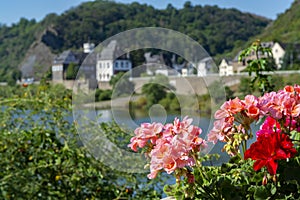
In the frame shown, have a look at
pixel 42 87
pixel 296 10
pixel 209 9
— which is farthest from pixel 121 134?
pixel 296 10

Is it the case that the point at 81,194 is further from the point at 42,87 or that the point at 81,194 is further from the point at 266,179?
the point at 266,179

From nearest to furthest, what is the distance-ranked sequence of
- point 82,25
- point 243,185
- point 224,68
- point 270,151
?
point 270,151 → point 243,185 → point 224,68 → point 82,25

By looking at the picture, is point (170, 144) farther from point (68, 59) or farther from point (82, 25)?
point (82, 25)

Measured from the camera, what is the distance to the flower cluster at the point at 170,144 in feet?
2.31

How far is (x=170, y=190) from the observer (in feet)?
2.84

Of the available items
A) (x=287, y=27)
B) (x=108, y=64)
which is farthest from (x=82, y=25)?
(x=287, y=27)

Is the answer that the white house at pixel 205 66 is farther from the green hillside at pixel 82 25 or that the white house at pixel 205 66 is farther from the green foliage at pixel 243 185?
the green hillside at pixel 82 25

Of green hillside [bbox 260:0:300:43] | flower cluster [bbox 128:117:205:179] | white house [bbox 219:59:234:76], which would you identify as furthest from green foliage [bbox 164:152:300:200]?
green hillside [bbox 260:0:300:43]

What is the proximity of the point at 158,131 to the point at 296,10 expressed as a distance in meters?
54.9

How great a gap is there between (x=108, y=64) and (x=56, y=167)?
2.00 ft

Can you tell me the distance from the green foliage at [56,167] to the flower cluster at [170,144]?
1245 mm

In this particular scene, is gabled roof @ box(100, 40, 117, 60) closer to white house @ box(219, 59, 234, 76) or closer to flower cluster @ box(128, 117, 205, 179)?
white house @ box(219, 59, 234, 76)

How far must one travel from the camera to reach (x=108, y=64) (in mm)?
2344

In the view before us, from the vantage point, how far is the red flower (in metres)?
0.68
